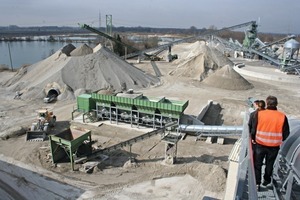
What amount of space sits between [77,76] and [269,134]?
22.2 metres

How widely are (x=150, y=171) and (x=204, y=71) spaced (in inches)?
797

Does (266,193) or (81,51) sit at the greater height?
(81,51)

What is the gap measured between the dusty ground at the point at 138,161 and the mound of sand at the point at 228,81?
11.1ft

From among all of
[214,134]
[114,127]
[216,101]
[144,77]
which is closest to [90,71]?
[144,77]

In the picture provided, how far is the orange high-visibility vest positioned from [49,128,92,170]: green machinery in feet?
30.1

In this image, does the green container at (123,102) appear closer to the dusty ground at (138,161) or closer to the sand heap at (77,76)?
the dusty ground at (138,161)

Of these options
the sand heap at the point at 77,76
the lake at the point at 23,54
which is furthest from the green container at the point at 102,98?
the lake at the point at 23,54

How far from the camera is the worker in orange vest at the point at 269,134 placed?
4.68 m

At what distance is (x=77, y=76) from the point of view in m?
24.7

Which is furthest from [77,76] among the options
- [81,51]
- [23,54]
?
[23,54]

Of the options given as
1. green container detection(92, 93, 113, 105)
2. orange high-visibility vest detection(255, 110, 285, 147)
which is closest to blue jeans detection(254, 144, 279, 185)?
orange high-visibility vest detection(255, 110, 285, 147)

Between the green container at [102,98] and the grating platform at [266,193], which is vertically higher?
the grating platform at [266,193]

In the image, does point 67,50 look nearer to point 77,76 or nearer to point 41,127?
point 77,76

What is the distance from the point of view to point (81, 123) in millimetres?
17703
